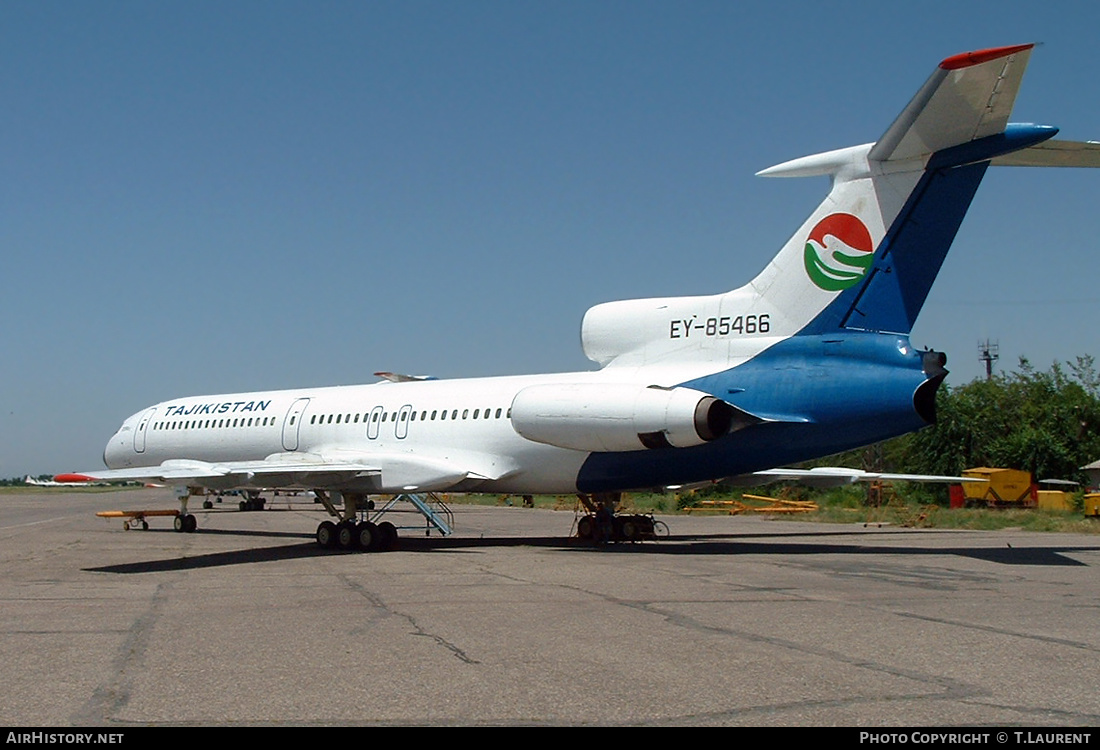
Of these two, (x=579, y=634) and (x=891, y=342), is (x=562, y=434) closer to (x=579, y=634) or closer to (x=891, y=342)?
(x=891, y=342)

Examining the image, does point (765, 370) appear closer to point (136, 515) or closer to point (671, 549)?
point (671, 549)

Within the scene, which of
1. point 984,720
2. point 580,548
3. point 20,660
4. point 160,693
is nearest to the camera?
point 984,720

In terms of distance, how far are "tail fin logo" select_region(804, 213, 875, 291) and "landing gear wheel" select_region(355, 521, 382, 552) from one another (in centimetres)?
937

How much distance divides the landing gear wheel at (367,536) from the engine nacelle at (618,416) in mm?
3861

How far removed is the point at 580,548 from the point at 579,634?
36.1ft

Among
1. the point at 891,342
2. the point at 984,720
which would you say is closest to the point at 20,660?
the point at 984,720

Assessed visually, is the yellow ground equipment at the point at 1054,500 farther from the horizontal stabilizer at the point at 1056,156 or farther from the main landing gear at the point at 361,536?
the main landing gear at the point at 361,536

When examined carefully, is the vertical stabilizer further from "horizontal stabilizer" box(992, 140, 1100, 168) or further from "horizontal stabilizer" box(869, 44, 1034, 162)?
"horizontal stabilizer" box(992, 140, 1100, 168)

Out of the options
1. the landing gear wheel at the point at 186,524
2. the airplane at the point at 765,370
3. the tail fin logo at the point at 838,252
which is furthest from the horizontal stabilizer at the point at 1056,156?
the landing gear wheel at the point at 186,524

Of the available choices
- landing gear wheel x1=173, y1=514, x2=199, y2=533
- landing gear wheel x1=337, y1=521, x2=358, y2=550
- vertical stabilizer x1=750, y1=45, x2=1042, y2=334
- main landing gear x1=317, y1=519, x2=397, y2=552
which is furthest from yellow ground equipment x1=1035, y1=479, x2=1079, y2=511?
landing gear wheel x1=173, y1=514, x2=199, y2=533

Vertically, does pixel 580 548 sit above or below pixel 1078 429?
below

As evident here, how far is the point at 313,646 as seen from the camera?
833 cm

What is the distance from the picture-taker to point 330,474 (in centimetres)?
2041

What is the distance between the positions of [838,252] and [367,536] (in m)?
10.1
